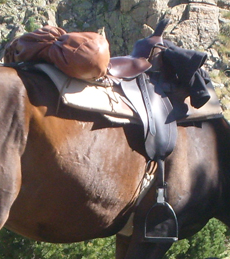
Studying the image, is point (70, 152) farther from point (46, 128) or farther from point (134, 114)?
point (134, 114)

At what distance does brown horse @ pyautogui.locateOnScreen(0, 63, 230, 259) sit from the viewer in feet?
6.67

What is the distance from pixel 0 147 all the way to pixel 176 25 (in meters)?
20.0

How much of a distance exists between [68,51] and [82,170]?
1.86ft

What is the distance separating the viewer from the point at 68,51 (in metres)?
2.20

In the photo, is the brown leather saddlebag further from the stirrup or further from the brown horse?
the stirrup

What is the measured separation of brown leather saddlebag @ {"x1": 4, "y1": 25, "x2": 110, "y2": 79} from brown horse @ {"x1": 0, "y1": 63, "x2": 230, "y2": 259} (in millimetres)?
134

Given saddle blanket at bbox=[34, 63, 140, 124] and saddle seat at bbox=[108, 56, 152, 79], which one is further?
saddle seat at bbox=[108, 56, 152, 79]

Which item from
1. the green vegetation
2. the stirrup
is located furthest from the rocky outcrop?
the stirrup

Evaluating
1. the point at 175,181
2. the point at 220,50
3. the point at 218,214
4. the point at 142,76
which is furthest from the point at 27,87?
the point at 220,50

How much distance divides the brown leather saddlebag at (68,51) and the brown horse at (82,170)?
0.44 ft

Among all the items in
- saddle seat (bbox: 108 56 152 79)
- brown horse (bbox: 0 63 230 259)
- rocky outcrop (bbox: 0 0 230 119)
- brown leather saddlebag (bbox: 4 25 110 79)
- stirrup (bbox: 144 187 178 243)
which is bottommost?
rocky outcrop (bbox: 0 0 230 119)

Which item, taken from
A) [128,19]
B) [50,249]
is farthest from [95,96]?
[128,19]

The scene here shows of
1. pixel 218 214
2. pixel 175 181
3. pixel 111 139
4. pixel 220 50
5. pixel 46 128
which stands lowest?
pixel 220 50

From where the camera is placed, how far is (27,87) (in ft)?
6.89
